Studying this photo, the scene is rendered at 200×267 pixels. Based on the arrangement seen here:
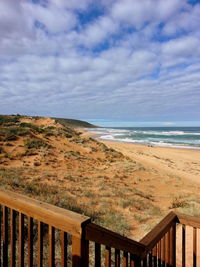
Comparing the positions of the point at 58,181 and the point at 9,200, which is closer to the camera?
the point at 9,200

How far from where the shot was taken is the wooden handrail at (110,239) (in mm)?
1506

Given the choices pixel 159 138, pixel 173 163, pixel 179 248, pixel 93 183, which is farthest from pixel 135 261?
pixel 159 138

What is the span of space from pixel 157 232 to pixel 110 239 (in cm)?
101

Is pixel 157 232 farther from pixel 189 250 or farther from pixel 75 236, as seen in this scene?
pixel 189 250

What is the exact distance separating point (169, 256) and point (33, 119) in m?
26.8

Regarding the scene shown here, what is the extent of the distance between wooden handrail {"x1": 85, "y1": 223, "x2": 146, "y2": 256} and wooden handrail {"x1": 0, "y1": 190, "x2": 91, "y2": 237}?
0.08 metres

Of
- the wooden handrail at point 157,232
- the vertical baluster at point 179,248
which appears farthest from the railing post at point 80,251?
the vertical baluster at point 179,248

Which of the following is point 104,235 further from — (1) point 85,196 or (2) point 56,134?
(2) point 56,134

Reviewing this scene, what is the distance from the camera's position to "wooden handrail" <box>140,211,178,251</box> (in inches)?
89.9

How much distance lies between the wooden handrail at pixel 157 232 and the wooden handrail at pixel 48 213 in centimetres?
113

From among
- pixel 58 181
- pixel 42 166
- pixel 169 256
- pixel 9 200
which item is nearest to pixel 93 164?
pixel 42 166

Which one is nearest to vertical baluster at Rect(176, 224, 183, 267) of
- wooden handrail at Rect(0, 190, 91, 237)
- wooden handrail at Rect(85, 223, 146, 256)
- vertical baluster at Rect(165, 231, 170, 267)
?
vertical baluster at Rect(165, 231, 170, 267)

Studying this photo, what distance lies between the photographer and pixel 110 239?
171 cm

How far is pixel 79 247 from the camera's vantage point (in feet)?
4.84
